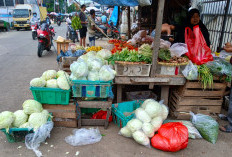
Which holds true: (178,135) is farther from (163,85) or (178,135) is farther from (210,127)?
(163,85)

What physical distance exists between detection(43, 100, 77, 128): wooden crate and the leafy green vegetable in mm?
1849

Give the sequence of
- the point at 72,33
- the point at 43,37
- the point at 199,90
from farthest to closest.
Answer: the point at 72,33 → the point at 43,37 → the point at 199,90

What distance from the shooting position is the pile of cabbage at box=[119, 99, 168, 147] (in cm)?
298

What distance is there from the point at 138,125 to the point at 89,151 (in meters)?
0.86

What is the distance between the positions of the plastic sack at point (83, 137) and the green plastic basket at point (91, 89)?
610 mm

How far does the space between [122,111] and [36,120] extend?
1.54 meters

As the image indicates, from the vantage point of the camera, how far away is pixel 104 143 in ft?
10.3

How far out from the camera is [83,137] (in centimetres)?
312

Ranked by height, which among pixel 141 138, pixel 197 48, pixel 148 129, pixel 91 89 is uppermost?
pixel 197 48

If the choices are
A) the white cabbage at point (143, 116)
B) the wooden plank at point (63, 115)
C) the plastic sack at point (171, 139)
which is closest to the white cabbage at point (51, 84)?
the wooden plank at point (63, 115)

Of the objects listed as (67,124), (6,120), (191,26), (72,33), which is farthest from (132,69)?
(72,33)

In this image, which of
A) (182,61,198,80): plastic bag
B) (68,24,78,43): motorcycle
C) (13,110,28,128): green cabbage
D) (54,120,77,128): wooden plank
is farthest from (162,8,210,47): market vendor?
(68,24,78,43): motorcycle

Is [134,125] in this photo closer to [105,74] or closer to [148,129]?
[148,129]

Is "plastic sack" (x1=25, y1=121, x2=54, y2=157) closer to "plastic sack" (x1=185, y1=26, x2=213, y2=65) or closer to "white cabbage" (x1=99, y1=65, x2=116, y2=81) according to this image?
"white cabbage" (x1=99, y1=65, x2=116, y2=81)
